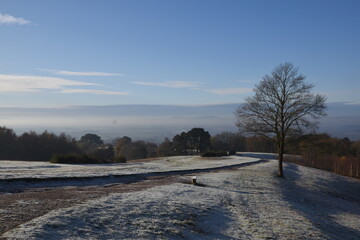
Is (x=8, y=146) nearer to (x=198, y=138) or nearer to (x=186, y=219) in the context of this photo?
(x=198, y=138)

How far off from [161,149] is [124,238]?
311 feet

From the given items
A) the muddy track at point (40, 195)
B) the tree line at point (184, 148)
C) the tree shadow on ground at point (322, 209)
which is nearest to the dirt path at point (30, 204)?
the muddy track at point (40, 195)

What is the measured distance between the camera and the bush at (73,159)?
38.7 m

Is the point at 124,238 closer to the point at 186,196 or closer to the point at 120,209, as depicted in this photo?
the point at 120,209

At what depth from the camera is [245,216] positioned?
15.5 m

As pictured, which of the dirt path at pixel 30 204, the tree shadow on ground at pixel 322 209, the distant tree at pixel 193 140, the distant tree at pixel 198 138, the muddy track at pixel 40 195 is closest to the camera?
the dirt path at pixel 30 204

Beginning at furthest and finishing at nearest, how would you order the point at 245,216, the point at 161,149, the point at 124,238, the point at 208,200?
1. the point at 161,149
2. the point at 208,200
3. the point at 245,216
4. the point at 124,238

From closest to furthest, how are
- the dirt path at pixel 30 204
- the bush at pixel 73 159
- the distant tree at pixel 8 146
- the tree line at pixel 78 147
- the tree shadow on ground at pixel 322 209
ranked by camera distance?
the dirt path at pixel 30 204, the tree shadow on ground at pixel 322 209, the bush at pixel 73 159, the tree line at pixel 78 147, the distant tree at pixel 8 146

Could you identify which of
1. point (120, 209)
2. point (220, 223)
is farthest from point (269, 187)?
point (120, 209)

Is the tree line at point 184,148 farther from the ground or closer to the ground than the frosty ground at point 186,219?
farther from the ground

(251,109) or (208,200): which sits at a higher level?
(251,109)

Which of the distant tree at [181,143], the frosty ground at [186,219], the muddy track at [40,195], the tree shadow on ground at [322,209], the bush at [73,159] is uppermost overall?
the distant tree at [181,143]

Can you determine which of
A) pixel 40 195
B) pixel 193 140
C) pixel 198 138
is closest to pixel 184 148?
pixel 193 140

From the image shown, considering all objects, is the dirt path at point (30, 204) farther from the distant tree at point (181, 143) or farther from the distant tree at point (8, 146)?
the distant tree at point (181, 143)
